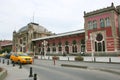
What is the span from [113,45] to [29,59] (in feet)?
67.3

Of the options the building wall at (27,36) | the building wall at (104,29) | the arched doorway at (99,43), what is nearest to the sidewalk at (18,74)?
the building wall at (104,29)

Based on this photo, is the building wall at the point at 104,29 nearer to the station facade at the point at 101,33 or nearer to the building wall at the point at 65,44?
the station facade at the point at 101,33

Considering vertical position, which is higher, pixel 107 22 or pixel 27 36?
pixel 107 22

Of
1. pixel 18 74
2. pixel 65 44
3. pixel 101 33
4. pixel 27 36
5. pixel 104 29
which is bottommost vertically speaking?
pixel 18 74

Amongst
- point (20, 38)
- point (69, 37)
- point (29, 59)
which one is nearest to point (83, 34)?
point (69, 37)

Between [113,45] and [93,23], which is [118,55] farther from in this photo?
[93,23]

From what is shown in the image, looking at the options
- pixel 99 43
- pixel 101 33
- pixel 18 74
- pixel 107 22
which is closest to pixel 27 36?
pixel 99 43

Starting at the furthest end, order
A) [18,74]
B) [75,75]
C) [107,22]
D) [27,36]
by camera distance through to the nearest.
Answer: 1. [27,36]
2. [107,22]
3. [18,74]
4. [75,75]

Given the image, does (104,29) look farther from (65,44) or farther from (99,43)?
(65,44)

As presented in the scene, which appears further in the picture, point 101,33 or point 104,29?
point 101,33

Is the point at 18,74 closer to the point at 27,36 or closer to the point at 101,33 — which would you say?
the point at 101,33

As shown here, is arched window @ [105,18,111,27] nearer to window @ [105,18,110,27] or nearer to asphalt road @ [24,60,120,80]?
window @ [105,18,110,27]

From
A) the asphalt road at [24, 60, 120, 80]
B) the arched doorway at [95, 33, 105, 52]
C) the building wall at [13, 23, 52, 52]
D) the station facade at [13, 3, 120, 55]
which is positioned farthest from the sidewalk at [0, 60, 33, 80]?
the building wall at [13, 23, 52, 52]

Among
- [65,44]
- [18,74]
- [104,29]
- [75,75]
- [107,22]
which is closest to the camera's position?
[75,75]
